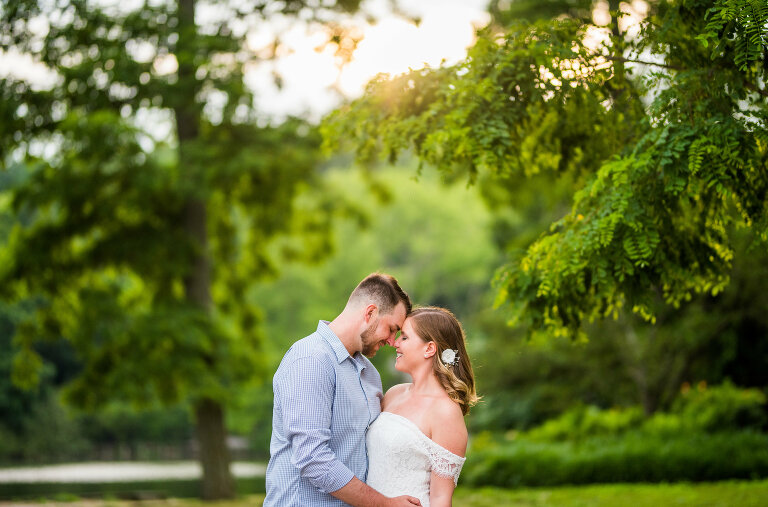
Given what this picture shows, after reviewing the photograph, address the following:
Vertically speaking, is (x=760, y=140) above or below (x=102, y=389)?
above

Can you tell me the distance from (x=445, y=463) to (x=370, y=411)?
46cm

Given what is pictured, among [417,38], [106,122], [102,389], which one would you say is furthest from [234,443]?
[417,38]

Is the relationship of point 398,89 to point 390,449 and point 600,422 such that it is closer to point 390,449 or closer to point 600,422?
point 390,449

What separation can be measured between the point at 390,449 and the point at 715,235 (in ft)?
10.4

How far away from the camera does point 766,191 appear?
5.04 meters

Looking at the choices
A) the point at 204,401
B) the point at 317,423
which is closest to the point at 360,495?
the point at 317,423

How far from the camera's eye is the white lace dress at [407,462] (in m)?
3.86

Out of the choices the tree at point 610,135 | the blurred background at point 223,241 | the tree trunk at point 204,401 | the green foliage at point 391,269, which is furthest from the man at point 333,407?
the green foliage at point 391,269

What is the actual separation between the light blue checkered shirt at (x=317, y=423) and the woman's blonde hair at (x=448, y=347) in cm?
42

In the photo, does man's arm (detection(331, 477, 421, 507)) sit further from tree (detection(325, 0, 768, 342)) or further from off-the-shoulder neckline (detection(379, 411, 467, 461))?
tree (detection(325, 0, 768, 342))

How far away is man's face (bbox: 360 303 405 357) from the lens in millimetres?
3895

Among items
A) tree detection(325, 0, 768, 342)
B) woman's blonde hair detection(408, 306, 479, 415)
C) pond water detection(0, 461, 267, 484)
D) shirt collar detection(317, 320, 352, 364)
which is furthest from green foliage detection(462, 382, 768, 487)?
pond water detection(0, 461, 267, 484)

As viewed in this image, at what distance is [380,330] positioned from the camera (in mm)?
3924

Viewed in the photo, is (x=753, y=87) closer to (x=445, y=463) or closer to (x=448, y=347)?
(x=448, y=347)
